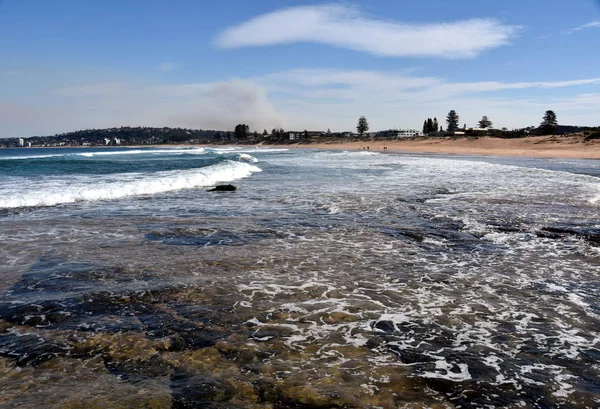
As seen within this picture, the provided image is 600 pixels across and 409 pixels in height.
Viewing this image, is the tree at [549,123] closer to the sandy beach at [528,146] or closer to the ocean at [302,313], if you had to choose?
the sandy beach at [528,146]

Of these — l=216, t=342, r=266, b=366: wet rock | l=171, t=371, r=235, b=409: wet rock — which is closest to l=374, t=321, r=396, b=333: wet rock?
l=216, t=342, r=266, b=366: wet rock

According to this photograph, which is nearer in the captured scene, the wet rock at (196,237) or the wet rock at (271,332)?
the wet rock at (271,332)

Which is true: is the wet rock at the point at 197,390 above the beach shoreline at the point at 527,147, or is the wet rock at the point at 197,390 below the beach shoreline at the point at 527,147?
below

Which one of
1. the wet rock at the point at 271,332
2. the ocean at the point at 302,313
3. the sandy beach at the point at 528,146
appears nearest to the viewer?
the ocean at the point at 302,313

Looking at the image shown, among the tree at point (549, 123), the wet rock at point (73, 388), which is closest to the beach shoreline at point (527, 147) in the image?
the tree at point (549, 123)

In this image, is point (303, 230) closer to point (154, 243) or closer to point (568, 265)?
point (154, 243)

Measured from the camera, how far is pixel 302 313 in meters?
5.62

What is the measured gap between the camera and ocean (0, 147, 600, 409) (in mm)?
3867

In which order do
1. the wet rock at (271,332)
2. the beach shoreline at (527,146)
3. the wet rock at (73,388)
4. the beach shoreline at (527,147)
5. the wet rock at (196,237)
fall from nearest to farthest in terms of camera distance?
the wet rock at (73,388) → the wet rock at (271,332) → the wet rock at (196,237) → the beach shoreline at (527,147) → the beach shoreline at (527,146)

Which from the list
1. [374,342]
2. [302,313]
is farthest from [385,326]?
[302,313]

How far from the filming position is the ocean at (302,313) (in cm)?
387

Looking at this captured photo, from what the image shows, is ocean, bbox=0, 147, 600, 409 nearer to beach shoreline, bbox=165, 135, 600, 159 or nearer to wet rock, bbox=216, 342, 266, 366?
wet rock, bbox=216, 342, 266, 366

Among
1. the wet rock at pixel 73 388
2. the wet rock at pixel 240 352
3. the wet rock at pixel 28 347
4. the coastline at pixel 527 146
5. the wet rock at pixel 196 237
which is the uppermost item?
the coastline at pixel 527 146

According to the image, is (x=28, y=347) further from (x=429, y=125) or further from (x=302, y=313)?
(x=429, y=125)
